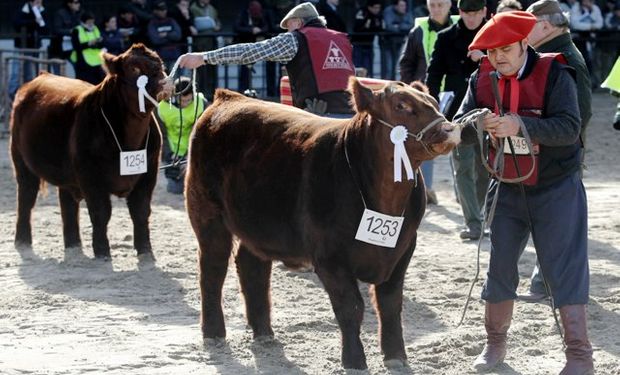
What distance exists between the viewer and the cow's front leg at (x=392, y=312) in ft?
21.8

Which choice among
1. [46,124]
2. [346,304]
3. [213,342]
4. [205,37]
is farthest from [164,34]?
[346,304]

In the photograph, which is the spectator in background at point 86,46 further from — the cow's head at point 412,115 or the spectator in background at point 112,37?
the cow's head at point 412,115

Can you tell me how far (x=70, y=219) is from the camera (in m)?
10.7

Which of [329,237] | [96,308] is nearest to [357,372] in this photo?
[329,237]

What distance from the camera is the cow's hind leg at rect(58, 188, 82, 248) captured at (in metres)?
10.6

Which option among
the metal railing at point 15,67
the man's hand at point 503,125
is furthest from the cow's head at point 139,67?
the metal railing at point 15,67

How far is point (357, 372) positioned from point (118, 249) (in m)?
4.74

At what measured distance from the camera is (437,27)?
37.2 ft

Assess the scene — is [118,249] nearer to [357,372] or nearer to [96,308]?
[96,308]

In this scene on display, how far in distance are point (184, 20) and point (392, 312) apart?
13225 millimetres

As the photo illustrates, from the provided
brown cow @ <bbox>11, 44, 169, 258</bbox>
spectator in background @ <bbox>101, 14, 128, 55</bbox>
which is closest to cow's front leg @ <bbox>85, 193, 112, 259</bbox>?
brown cow @ <bbox>11, 44, 169, 258</bbox>

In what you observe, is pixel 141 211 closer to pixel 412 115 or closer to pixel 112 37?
pixel 412 115

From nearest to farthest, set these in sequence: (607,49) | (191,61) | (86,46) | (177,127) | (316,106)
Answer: (191,61)
(316,106)
(177,127)
(86,46)
(607,49)

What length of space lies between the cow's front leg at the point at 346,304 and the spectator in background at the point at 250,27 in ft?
41.9
